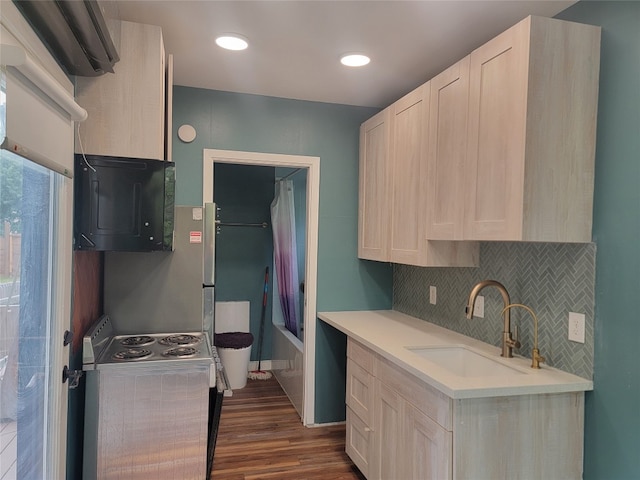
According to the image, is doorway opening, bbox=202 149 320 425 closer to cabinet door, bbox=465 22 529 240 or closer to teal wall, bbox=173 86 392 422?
teal wall, bbox=173 86 392 422

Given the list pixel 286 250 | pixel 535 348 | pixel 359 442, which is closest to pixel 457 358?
pixel 535 348

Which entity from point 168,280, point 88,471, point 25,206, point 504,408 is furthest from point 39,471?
point 504,408

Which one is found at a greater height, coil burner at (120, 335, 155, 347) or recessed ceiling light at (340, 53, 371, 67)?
recessed ceiling light at (340, 53, 371, 67)

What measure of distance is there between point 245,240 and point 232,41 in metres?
2.67

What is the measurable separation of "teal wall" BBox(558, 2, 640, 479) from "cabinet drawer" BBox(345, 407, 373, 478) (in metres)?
1.11

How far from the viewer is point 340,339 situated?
3.49m

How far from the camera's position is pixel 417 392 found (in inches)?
78.6

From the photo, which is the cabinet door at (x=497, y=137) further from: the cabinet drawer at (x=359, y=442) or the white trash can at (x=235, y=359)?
the white trash can at (x=235, y=359)

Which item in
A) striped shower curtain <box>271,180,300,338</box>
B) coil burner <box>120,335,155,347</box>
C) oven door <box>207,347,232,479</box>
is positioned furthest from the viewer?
striped shower curtain <box>271,180,300,338</box>

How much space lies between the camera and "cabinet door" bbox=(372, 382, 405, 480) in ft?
7.13

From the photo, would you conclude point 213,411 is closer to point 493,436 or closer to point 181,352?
point 181,352

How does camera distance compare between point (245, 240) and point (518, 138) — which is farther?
point (245, 240)

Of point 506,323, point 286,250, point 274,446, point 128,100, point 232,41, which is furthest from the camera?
point 286,250

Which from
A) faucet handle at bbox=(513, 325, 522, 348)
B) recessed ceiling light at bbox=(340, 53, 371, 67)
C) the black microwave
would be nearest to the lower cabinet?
faucet handle at bbox=(513, 325, 522, 348)
